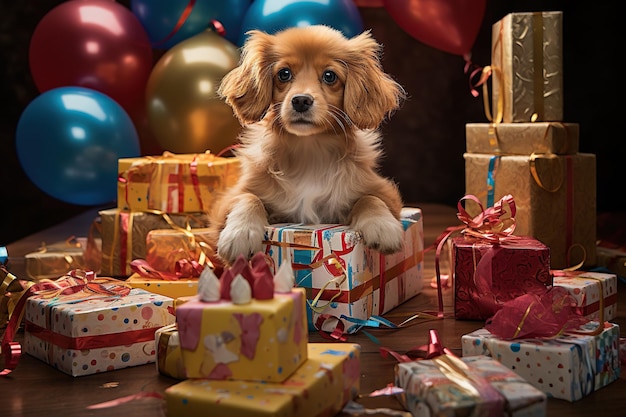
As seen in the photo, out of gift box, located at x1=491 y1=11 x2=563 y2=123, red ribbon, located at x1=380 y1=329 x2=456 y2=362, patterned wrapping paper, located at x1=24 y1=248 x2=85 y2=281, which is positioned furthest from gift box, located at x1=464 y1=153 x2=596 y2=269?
patterned wrapping paper, located at x1=24 y1=248 x2=85 y2=281

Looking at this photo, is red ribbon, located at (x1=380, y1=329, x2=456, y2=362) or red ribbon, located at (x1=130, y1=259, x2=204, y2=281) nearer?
red ribbon, located at (x1=380, y1=329, x2=456, y2=362)

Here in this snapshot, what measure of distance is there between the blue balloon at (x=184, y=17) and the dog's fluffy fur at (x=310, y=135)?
3.89 feet

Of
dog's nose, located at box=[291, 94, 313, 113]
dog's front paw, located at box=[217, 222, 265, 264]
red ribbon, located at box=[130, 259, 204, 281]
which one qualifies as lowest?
red ribbon, located at box=[130, 259, 204, 281]

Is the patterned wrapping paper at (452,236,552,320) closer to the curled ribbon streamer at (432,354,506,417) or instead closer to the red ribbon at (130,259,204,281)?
the curled ribbon streamer at (432,354,506,417)

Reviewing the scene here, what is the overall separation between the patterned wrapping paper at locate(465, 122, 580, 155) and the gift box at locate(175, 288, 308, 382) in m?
1.71

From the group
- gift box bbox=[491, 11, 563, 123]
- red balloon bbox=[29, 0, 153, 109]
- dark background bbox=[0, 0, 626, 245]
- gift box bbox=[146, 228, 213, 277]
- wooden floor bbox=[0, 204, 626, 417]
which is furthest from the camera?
dark background bbox=[0, 0, 626, 245]

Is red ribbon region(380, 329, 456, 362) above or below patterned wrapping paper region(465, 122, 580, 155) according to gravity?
below

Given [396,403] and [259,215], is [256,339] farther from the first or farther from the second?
[259,215]

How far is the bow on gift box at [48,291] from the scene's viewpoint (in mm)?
1976

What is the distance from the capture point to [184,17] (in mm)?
3578

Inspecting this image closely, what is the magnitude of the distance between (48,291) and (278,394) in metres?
0.96

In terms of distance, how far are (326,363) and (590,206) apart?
5.94 feet

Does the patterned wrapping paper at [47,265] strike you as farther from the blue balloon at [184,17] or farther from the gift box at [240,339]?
the gift box at [240,339]

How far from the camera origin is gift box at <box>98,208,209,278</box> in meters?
2.94
